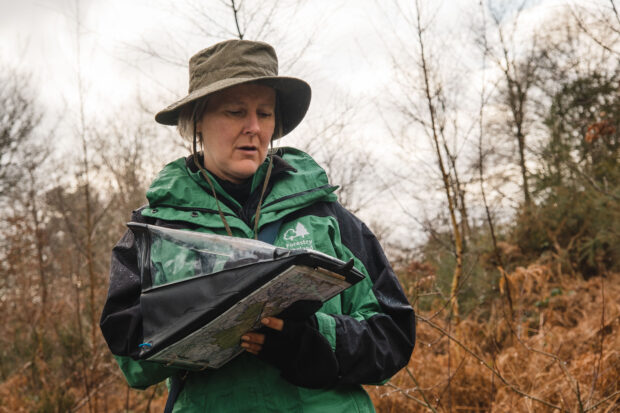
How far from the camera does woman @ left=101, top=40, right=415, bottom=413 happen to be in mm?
1410

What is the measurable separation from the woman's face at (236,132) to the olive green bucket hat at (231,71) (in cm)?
6

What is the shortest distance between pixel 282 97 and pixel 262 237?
0.73 metres

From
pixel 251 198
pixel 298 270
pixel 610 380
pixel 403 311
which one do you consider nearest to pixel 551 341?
pixel 610 380

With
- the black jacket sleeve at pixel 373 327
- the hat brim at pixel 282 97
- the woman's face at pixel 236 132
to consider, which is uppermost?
the hat brim at pixel 282 97

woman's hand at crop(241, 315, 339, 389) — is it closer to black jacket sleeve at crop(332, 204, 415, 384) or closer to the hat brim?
black jacket sleeve at crop(332, 204, 415, 384)

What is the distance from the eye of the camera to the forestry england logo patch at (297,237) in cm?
158

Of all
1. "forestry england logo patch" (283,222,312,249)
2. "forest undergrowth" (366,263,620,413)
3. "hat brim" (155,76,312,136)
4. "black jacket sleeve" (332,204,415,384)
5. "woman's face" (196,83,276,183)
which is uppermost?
"hat brim" (155,76,312,136)

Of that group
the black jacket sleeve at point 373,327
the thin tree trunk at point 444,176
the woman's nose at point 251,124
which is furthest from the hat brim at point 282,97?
the thin tree trunk at point 444,176

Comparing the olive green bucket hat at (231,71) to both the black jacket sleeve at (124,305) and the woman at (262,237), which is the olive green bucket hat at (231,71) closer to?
the woman at (262,237)

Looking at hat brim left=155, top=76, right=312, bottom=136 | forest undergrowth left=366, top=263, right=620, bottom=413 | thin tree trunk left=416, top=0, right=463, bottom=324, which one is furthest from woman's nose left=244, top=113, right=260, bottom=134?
thin tree trunk left=416, top=0, right=463, bottom=324

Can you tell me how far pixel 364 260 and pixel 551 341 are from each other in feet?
11.5

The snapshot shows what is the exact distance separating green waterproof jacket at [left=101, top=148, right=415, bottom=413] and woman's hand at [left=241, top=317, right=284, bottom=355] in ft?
0.51

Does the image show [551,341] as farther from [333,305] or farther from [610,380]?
[333,305]

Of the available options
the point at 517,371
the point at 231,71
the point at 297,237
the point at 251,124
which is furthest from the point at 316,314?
the point at 517,371
